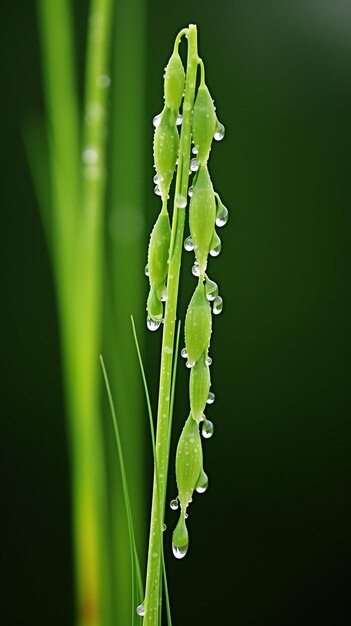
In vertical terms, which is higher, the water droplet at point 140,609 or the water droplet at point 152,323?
the water droplet at point 152,323

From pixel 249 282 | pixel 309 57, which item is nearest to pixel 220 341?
pixel 249 282

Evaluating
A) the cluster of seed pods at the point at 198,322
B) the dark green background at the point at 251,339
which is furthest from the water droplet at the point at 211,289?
the dark green background at the point at 251,339

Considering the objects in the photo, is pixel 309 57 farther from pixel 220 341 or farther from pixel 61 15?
pixel 61 15

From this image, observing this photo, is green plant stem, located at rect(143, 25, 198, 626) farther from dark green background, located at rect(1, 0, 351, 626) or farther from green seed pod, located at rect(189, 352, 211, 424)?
dark green background, located at rect(1, 0, 351, 626)

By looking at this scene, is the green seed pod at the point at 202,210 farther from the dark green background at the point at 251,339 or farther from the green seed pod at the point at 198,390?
the dark green background at the point at 251,339

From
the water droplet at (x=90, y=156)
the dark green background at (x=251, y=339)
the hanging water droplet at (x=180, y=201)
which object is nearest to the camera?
the hanging water droplet at (x=180, y=201)
